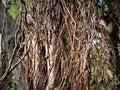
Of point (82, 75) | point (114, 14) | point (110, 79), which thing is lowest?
point (110, 79)

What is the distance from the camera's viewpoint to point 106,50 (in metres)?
3.55

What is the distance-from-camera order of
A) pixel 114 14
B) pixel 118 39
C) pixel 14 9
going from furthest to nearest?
pixel 118 39, pixel 114 14, pixel 14 9

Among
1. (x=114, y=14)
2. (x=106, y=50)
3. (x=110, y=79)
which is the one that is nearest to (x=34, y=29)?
(x=106, y=50)

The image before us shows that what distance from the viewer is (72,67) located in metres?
3.23

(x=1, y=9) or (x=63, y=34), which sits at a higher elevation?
(x=1, y=9)

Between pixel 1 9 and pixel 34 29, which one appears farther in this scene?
pixel 1 9

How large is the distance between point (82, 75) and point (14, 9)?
1656mm

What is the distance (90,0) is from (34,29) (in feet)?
1.99

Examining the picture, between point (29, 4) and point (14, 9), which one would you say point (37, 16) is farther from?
point (14, 9)

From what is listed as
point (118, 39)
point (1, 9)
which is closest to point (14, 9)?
point (1, 9)

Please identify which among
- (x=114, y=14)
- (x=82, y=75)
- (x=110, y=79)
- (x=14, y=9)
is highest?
(x=14, y=9)

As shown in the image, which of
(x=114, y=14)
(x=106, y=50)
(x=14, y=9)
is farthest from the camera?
(x=114, y=14)

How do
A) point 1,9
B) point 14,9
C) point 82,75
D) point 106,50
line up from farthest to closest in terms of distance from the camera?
point 14,9 → point 1,9 → point 106,50 → point 82,75

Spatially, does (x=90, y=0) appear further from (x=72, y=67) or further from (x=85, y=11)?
(x=72, y=67)
